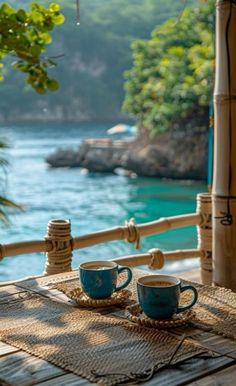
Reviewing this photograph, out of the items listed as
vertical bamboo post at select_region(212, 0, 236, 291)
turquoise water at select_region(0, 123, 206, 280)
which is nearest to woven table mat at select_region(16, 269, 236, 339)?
vertical bamboo post at select_region(212, 0, 236, 291)

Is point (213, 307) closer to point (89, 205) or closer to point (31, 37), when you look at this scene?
point (31, 37)

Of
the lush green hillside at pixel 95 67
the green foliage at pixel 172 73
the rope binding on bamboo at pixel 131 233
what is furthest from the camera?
the lush green hillside at pixel 95 67

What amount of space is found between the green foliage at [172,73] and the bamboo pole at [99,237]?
11.4 meters

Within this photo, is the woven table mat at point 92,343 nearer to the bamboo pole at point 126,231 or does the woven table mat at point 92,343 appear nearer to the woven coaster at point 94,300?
the woven coaster at point 94,300

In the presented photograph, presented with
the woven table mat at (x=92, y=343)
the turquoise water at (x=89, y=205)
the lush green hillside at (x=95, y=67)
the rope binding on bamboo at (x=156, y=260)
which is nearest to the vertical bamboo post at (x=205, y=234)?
the rope binding on bamboo at (x=156, y=260)

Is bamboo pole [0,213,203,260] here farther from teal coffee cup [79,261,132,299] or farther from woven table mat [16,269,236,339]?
teal coffee cup [79,261,132,299]

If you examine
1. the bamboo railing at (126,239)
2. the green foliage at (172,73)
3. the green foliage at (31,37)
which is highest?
the green foliage at (172,73)

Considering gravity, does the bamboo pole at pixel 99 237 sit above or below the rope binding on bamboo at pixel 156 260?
above

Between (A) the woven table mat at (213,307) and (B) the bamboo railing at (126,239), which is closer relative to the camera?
(A) the woven table mat at (213,307)

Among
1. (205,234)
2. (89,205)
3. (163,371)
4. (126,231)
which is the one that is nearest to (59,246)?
(126,231)

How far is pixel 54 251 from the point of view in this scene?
6.77 ft

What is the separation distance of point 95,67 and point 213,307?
24317 millimetres

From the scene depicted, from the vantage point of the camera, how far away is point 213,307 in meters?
1.22

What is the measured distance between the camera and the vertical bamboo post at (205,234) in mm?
2582
